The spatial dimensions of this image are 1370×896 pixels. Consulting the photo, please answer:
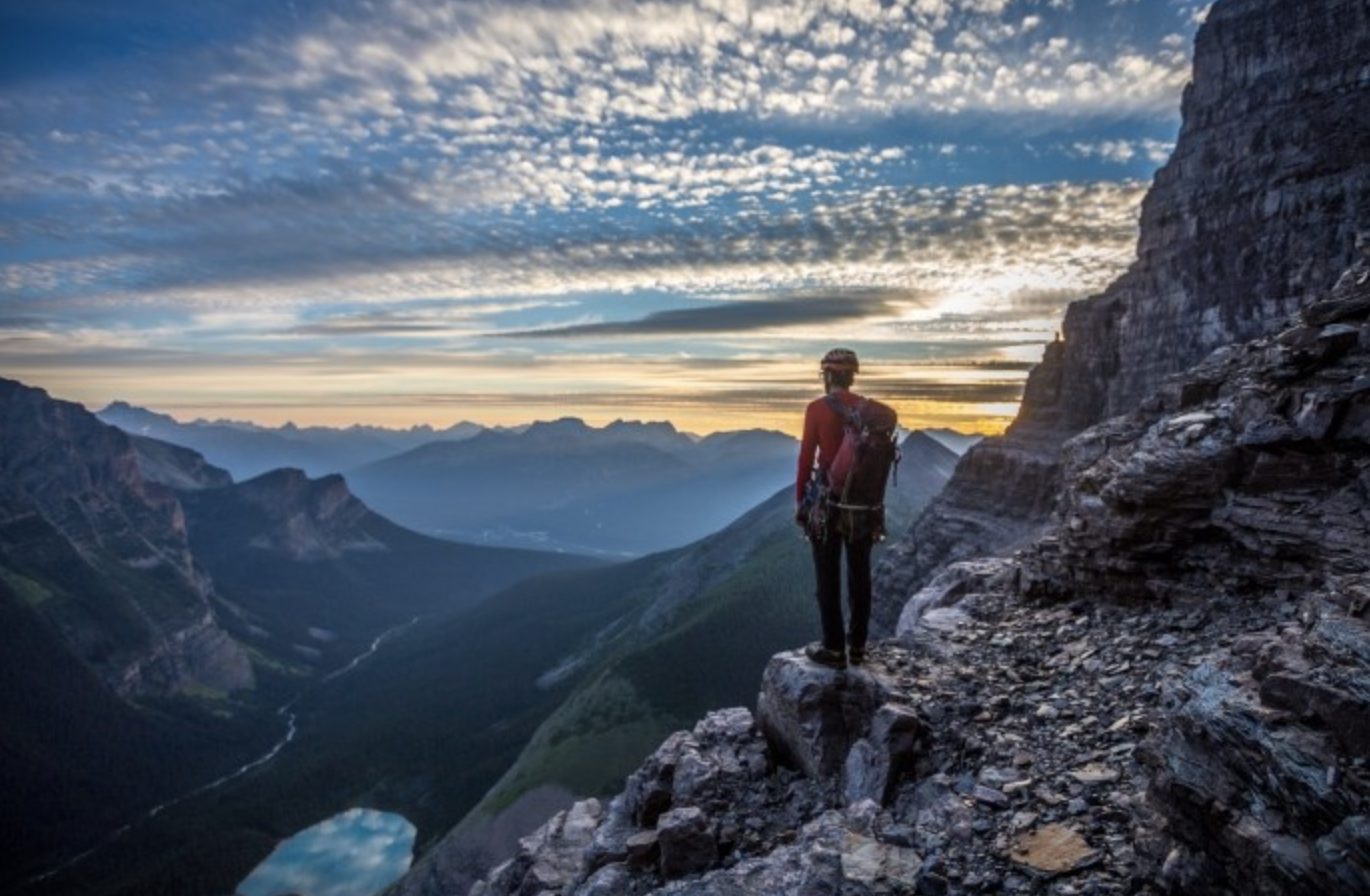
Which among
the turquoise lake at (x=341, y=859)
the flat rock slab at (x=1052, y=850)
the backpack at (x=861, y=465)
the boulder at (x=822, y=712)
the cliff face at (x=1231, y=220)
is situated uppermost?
the cliff face at (x=1231, y=220)

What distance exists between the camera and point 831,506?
14.5m

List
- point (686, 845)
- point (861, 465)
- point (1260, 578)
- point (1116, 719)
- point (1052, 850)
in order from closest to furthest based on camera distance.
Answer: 1. point (1052, 850)
2. point (1116, 719)
3. point (686, 845)
4. point (1260, 578)
5. point (861, 465)

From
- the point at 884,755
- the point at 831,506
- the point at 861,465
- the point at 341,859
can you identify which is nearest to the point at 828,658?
the point at 884,755

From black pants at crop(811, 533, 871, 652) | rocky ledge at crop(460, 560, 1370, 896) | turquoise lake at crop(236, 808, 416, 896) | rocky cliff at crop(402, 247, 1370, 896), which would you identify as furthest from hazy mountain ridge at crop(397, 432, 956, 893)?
black pants at crop(811, 533, 871, 652)

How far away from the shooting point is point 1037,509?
6725 cm

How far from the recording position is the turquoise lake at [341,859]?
14825cm

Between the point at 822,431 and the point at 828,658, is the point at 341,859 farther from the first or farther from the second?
the point at 822,431

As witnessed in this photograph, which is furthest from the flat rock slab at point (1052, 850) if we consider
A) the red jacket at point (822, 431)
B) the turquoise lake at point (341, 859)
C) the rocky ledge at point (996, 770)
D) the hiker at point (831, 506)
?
the turquoise lake at point (341, 859)

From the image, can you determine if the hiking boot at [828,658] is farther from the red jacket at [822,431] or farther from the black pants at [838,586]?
the red jacket at [822,431]

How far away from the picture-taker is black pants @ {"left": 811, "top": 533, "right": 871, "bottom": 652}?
1452 cm

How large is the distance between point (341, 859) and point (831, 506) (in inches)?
7391

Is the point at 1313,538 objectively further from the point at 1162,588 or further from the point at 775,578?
the point at 775,578

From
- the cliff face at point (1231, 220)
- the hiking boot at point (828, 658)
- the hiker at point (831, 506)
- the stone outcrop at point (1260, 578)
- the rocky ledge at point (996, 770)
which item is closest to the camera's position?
the stone outcrop at point (1260, 578)

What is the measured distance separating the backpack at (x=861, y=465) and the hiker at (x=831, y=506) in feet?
0.23
